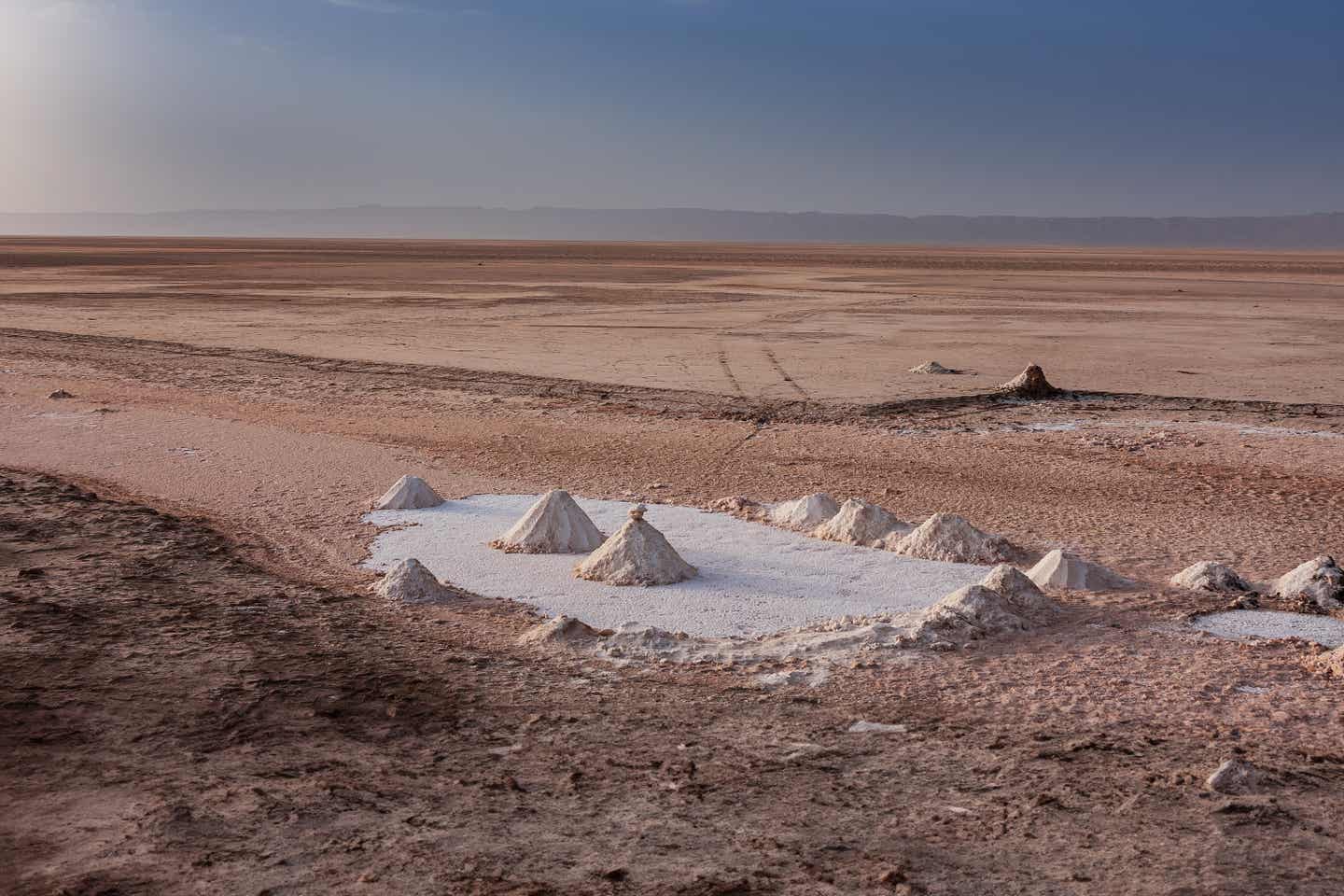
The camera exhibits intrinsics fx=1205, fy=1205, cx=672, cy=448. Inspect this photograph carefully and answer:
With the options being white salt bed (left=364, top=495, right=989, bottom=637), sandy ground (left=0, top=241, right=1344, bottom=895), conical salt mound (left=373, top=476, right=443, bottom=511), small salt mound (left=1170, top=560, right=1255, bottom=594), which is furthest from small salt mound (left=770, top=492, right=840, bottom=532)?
conical salt mound (left=373, top=476, right=443, bottom=511)

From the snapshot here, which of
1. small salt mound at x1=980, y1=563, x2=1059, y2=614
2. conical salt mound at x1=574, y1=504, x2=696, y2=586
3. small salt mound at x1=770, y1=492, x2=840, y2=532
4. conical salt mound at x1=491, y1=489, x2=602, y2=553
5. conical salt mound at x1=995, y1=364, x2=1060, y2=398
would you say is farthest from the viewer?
conical salt mound at x1=995, y1=364, x2=1060, y2=398

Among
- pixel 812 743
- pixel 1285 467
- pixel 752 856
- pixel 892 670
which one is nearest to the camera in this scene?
pixel 752 856

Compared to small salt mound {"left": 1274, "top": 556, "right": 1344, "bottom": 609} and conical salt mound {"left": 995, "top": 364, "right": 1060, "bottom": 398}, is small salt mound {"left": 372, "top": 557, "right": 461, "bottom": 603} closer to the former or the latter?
small salt mound {"left": 1274, "top": 556, "right": 1344, "bottom": 609}

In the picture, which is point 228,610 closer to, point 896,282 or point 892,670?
point 892,670

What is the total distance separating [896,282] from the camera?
37094 millimetres

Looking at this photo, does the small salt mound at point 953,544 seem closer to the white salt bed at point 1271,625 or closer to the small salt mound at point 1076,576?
the small salt mound at point 1076,576

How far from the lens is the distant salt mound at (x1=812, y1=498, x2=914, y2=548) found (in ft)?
20.6

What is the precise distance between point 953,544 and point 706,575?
4.21 ft

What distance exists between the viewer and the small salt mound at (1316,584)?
5.33 meters

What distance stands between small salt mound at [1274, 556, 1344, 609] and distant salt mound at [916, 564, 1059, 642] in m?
1.12

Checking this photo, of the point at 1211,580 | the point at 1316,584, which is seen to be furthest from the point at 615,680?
the point at 1316,584

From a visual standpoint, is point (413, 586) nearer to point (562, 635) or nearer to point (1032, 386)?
point (562, 635)

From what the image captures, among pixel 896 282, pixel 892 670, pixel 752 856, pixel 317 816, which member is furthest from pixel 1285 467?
pixel 896 282

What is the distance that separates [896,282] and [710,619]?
33.1 m
